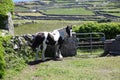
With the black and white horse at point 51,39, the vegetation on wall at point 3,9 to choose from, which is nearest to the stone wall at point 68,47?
the black and white horse at point 51,39

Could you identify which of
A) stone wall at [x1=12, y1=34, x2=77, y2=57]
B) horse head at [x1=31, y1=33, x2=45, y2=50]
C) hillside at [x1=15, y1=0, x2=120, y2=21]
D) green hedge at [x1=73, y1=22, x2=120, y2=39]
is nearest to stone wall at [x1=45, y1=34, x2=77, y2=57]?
stone wall at [x1=12, y1=34, x2=77, y2=57]

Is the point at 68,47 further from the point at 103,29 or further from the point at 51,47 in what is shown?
the point at 103,29

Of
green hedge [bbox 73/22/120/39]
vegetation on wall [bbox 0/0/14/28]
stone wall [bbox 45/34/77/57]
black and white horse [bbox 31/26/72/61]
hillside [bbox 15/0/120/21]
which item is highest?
vegetation on wall [bbox 0/0/14/28]

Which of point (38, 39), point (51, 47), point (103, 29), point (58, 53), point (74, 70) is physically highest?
point (38, 39)

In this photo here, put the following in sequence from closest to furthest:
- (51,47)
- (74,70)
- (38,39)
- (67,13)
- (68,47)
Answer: (74,70) → (38,39) → (51,47) → (68,47) → (67,13)

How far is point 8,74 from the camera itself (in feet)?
44.4

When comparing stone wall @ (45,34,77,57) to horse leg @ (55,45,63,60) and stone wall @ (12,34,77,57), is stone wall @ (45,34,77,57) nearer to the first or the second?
stone wall @ (12,34,77,57)

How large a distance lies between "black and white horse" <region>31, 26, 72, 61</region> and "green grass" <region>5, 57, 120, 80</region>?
75cm

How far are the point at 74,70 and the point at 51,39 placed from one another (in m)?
2.56

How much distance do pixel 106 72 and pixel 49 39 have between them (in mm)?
3427

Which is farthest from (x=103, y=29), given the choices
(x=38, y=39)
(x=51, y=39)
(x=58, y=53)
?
(x=38, y=39)

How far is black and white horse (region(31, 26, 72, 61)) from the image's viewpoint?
16.0m

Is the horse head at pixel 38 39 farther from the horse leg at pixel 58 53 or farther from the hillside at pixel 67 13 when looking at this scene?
the hillside at pixel 67 13

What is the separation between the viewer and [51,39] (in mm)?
16375
